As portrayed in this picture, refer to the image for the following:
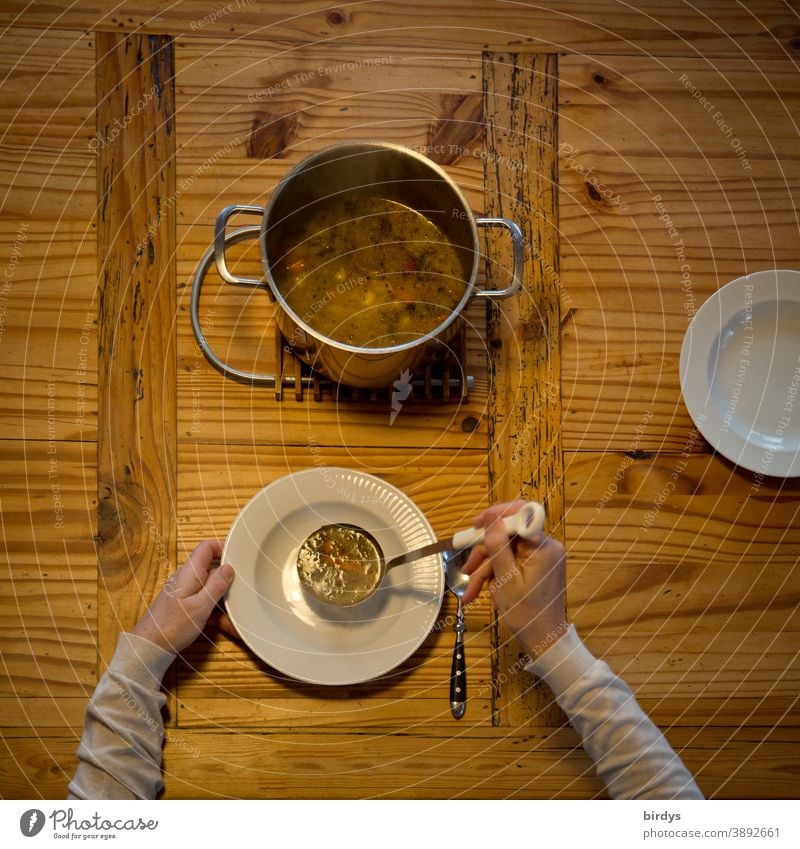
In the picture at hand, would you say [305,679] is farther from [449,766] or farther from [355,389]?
[355,389]

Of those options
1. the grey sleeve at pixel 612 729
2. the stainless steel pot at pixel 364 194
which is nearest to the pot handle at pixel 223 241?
the stainless steel pot at pixel 364 194

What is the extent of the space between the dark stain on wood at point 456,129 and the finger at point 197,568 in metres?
0.44

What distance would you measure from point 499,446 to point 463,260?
0.61 ft

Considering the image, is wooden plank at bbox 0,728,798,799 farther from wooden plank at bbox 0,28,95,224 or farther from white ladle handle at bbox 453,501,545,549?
wooden plank at bbox 0,28,95,224

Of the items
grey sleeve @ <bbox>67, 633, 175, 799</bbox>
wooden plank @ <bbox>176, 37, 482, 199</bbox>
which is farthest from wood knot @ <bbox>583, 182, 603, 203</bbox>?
grey sleeve @ <bbox>67, 633, 175, 799</bbox>

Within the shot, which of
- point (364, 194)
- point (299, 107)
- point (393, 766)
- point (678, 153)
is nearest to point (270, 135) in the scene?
point (299, 107)

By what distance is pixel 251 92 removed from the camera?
0.82 meters

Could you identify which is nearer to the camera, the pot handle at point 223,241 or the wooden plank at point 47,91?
the pot handle at point 223,241

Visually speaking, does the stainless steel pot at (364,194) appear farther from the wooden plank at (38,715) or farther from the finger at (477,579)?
the wooden plank at (38,715)

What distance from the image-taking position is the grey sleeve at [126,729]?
707 millimetres

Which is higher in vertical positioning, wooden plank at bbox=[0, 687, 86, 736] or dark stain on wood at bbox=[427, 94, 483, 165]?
dark stain on wood at bbox=[427, 94, 483, 165]

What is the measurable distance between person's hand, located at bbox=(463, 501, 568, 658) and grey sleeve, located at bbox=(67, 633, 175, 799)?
29 cm

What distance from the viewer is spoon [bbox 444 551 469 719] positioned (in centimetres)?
75
